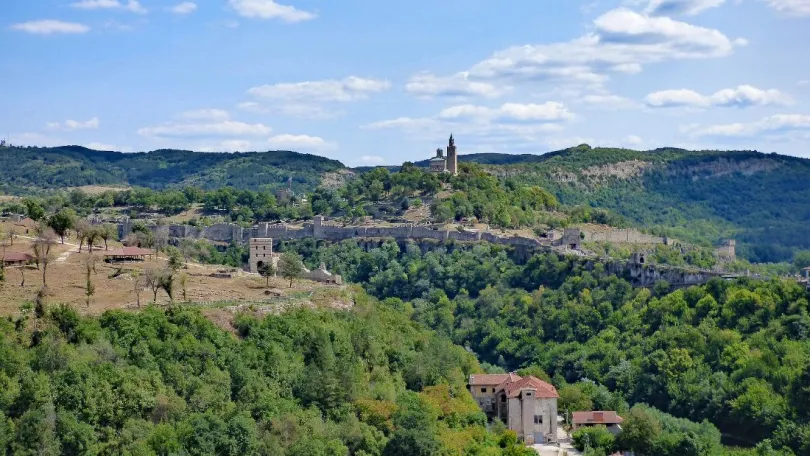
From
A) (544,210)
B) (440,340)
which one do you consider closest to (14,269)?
(440,340)

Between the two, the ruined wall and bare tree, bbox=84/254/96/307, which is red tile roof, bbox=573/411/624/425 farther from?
the ruined wall

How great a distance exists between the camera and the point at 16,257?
63.9 m

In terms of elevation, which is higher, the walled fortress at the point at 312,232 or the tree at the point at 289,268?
the walled fortress at the point at 312,232

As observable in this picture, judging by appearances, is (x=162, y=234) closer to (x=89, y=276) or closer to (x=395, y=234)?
(x=395, y=234)

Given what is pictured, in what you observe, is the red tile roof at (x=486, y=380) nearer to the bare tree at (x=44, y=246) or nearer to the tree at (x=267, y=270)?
the tree at (x=267, y=270)

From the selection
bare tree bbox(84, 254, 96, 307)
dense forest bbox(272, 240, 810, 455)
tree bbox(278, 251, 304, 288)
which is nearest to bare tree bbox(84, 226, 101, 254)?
bare tree bbox(84, 254, 96, 307)

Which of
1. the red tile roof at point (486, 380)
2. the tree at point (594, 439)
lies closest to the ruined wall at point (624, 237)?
the red tile roof at point (486, 380)

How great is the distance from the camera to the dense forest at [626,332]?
66.9 meters

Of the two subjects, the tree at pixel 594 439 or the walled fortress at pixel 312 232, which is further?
the walled fortress at pixel 312 232

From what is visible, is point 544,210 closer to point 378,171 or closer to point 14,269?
point 378,171

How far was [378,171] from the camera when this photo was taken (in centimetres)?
14088

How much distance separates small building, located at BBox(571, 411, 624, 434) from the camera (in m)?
65.2

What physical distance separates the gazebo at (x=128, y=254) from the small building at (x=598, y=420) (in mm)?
26198

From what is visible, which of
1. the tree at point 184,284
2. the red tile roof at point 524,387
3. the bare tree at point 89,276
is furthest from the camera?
the red tile roof at point 524,387
